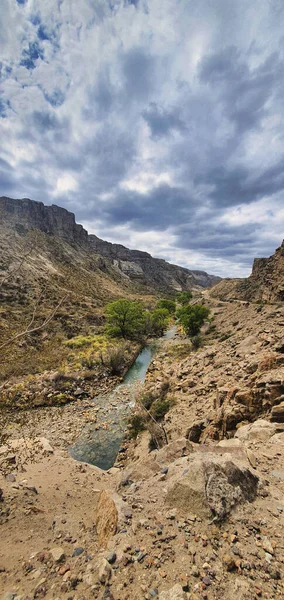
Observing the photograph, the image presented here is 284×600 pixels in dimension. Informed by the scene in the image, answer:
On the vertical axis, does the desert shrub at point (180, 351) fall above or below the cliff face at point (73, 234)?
below

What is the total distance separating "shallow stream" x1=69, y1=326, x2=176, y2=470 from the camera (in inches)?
452

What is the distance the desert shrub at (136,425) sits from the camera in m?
12.7

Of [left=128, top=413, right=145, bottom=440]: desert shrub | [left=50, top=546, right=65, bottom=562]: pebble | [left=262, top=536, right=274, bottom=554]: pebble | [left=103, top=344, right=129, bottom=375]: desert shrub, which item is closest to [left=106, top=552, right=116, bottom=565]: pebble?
[left=50, top=546, right=65, bottom=562]: pebble

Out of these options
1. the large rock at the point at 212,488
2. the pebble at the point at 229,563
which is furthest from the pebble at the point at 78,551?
the pebble at the point at 229,563

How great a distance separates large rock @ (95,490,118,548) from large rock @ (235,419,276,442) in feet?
13.6

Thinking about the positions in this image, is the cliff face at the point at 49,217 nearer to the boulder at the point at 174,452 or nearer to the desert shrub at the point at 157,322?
the desert shrub at the point at 157,322

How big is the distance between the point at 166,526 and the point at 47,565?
2.08 meters

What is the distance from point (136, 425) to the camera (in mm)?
12930

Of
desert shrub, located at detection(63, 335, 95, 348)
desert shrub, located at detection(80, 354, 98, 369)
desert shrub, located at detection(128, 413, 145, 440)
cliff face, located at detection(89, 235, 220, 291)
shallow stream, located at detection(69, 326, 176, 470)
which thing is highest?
cliff face, located at detection(89, 235, 220, 291)

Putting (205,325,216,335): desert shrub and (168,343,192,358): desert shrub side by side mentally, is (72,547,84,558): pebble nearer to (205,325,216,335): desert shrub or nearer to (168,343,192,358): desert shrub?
(168,343,192,358): desert shrub

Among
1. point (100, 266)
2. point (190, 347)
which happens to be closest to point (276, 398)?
point (190, 347)

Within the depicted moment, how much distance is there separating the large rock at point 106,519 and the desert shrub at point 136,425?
7.25 meters

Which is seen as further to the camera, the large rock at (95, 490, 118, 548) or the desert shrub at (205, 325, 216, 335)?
the desert shrub at (205, 325, 216, 335)

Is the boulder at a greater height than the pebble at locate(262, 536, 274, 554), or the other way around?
the pebble at locate(262, 536, 274, 554)
